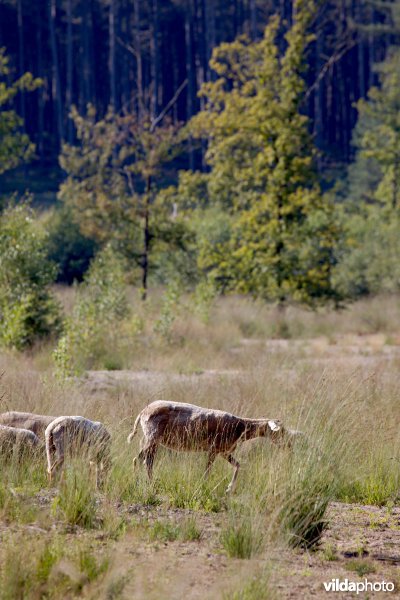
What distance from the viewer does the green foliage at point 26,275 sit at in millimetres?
14914

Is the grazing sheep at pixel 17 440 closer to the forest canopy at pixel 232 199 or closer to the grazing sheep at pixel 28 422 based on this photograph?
the grazing sheep at pixel 28 422

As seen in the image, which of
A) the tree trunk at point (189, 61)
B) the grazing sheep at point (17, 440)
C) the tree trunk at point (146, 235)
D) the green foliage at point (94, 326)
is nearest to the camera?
the grazing sheep at point (17, 440)

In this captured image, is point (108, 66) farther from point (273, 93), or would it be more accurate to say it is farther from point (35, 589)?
point (35, 589)

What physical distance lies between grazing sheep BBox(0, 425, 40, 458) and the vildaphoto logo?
8.02ft

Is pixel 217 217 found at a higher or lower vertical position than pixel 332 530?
lower

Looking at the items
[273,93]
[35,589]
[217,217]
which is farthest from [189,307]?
[35,589]

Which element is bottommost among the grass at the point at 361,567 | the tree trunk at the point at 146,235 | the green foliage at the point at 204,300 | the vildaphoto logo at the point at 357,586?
the green foliage at the point at 204,300

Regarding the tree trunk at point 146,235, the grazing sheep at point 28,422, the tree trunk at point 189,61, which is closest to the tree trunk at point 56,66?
the tree trunk at point 189,61

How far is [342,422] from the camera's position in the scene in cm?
757

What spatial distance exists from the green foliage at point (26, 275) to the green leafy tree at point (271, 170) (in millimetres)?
5753

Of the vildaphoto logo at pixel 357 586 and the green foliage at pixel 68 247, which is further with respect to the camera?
the green foliage at pixel 68 247

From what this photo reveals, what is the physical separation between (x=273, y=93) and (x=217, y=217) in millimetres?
9064

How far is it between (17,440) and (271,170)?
1558 cm

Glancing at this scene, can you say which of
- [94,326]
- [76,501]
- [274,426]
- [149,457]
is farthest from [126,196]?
[76,501]
